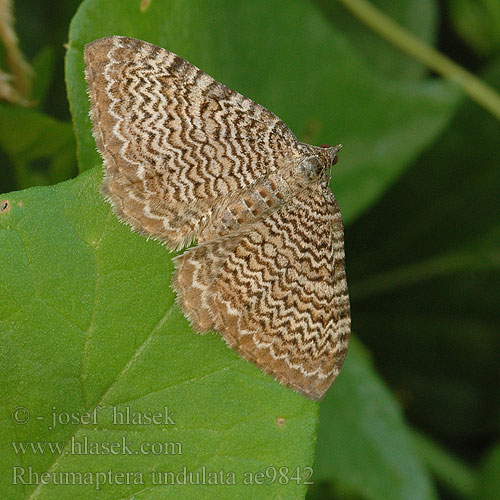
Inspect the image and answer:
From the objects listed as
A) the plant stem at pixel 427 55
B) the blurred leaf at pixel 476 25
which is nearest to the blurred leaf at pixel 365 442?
the plant stem at pixel 427 55

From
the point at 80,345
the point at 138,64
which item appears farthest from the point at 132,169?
the point at 80,345

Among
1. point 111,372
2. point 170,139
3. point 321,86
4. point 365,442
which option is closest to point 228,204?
point 170,139

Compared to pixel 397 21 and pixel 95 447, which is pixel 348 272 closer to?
pixel 397 21

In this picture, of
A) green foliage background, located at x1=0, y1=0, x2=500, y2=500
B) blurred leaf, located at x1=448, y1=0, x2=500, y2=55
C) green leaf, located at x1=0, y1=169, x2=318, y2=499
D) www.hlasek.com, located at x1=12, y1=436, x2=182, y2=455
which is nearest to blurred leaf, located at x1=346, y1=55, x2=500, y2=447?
green foliage background, located at x1=0, y1=0, x2=500, y2=500

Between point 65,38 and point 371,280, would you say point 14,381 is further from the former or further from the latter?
point 371,280

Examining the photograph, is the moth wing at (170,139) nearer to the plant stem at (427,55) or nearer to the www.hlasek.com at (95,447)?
the www.hlasek.com at (95,447)

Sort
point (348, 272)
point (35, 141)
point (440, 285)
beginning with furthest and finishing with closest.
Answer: point (440, 285) < point (348, 272) < point (35, 141)
